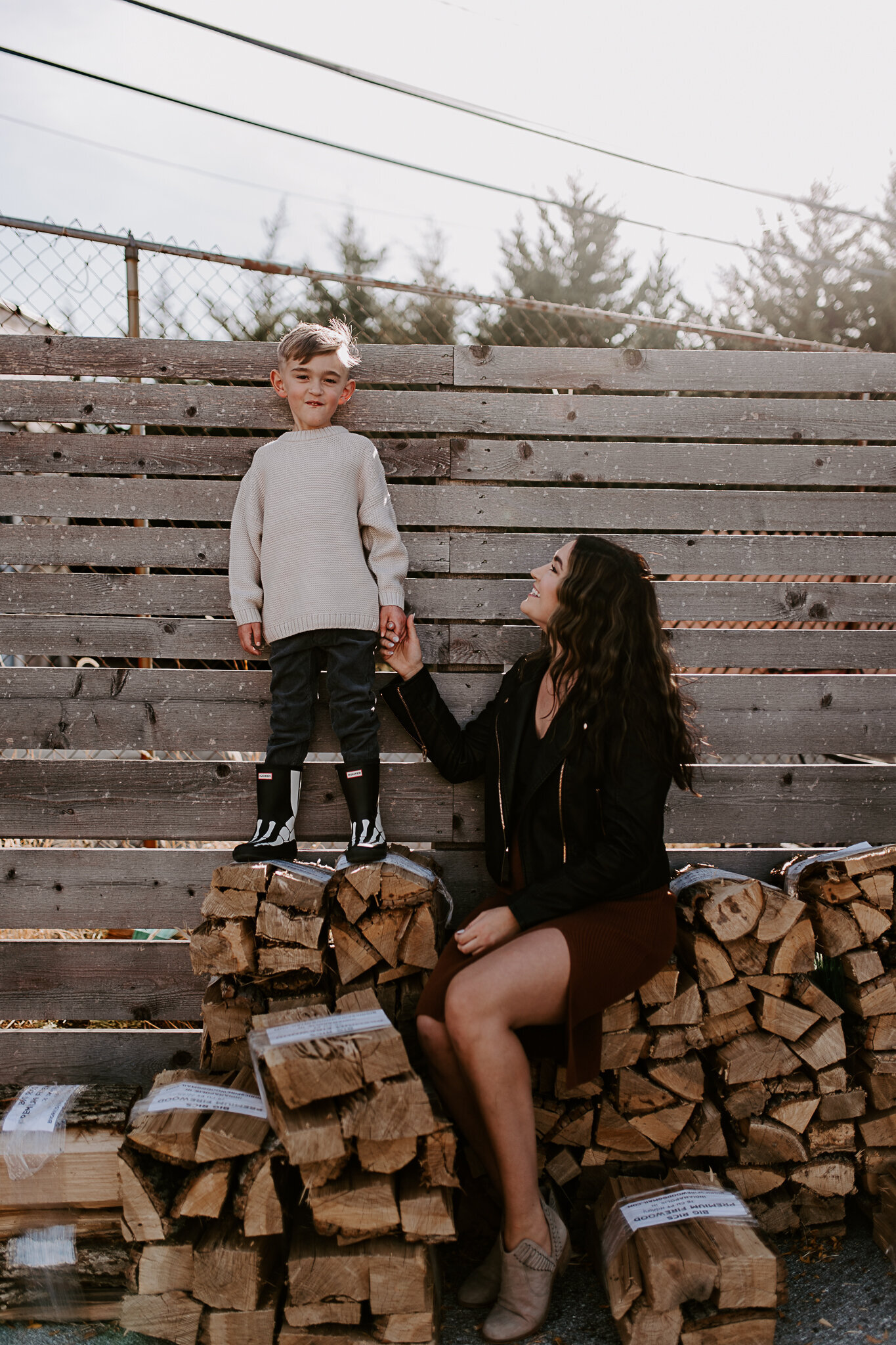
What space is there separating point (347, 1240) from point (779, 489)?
8.58 ft

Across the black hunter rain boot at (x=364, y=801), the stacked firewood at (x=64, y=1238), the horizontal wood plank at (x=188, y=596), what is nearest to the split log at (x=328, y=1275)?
the stacked firewood at (x=64, y=1238)

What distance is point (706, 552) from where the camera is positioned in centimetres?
306

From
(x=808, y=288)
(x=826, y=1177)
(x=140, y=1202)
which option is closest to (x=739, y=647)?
(x=826, y=1177)

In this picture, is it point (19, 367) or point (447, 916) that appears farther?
point (19, 367)

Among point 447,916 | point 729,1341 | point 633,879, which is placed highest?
point 633,879

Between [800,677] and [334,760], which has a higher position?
[800,677]

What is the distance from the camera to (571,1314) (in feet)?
7.12

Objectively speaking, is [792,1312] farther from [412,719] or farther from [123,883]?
[123,883]

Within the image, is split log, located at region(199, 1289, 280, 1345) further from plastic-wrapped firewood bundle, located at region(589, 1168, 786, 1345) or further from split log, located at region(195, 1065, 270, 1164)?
plastic-wrapped firewood bundle, located at region(589, 1168, 786, 1345)

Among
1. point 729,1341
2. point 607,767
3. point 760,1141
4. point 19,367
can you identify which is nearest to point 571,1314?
point 729,1341

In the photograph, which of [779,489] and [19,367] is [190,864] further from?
[779,489]

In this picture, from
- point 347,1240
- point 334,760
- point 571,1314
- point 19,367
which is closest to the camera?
point 347,1240

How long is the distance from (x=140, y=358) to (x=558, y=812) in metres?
2.06

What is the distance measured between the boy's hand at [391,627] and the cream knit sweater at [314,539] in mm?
21
